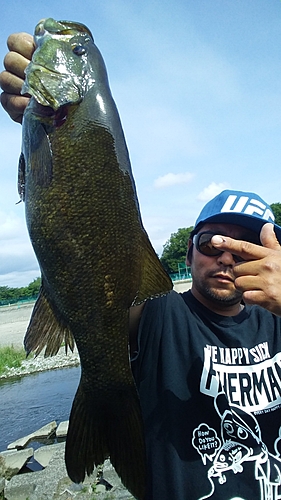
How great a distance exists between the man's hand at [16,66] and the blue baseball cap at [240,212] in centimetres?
167

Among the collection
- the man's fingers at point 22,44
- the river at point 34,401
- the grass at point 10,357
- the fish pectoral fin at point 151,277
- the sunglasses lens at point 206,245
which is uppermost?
the man's fingers at point 22,44

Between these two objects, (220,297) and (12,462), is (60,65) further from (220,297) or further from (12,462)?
(12,462)

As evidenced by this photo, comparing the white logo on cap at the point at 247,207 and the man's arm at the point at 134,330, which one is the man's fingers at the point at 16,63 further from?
the white logo on cap at the point at 247,207

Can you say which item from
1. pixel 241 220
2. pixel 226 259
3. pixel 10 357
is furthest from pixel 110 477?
pixel 10 357

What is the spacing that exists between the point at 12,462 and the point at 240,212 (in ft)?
31.4

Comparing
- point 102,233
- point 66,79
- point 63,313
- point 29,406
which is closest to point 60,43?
point 66,79

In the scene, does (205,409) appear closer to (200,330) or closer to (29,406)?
(200,330)

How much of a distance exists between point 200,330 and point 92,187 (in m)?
1.55

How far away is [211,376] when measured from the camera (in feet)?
9.48

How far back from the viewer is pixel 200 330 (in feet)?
10.2

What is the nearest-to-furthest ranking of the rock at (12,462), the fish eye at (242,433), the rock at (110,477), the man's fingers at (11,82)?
the man's fingers at (11,82) < the fish eye at (242,433) < the rock at (110,477) < the rock at (12,462)

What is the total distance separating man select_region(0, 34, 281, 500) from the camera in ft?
8.58

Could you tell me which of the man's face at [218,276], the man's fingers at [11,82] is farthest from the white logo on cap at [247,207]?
the man's fingers at [11,82]

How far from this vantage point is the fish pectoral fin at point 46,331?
7.00 ft
